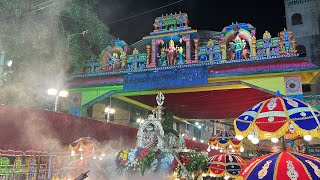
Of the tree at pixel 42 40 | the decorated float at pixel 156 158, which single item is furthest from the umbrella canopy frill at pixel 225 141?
the decorated float at pixel 156 158

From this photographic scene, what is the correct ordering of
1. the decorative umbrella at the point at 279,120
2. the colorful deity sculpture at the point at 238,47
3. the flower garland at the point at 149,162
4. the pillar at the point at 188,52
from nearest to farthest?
1. the decorative umbrella at the point at 279,120
2. the flower garland at the point at 149,162
3. the colorful deity sculpture at the point at 238,47
4. the pillar at the point at 188,52

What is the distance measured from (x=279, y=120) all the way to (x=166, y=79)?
928 cm

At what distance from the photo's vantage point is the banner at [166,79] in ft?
43.8

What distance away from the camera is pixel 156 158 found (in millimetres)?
6211

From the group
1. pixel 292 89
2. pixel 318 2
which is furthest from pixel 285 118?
pixel 318 2

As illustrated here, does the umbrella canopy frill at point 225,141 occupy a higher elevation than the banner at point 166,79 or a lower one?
lower

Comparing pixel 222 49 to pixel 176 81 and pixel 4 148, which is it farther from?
pixel 4 148

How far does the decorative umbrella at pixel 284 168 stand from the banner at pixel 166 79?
8631mm

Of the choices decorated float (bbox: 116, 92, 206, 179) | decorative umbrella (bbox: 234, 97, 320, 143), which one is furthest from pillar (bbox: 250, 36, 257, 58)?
decorative umbrella (bbox: 234, 97, 320, 143)

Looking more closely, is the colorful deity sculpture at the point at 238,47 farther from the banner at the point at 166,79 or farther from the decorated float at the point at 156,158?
the decorated float at the point at 156,158

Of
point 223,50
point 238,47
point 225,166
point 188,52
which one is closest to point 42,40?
point 188,52

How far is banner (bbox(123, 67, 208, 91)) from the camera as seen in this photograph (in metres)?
13.3

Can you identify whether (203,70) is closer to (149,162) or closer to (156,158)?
(156,158)

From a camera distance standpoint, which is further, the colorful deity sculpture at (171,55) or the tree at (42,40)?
the colorful deity sculpture at (171,55)
